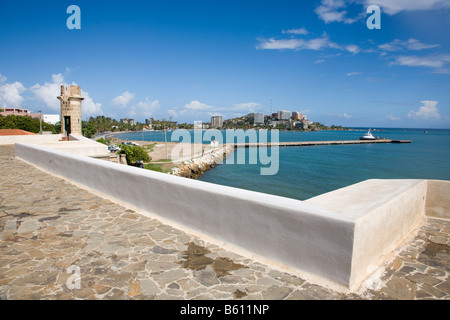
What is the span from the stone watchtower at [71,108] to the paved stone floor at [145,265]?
57.7ft

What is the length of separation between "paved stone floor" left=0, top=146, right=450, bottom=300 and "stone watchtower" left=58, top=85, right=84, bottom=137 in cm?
1758

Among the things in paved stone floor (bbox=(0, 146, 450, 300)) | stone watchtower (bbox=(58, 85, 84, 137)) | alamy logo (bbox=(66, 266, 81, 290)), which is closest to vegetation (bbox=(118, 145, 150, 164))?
stone watchtower (bbox=(58, 85, 84, 137))

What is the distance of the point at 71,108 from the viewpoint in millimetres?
20125

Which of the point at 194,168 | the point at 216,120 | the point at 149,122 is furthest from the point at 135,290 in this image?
the point at 149,122

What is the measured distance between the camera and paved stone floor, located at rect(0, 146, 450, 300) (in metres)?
2.64

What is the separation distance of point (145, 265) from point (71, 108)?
67.8 feet

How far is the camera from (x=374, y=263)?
3.11 m

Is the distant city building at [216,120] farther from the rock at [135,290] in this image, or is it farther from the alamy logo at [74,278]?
the rock at [135,290]

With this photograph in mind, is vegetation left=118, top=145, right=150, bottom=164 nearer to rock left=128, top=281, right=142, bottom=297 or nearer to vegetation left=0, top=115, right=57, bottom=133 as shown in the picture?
rock left=128, top=281, right=142, bottom=297

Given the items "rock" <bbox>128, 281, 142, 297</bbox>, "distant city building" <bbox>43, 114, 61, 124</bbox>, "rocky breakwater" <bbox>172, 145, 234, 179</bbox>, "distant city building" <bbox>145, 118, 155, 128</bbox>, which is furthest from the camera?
"distant city building" <bbox>145, 118, 155, 128</bbox>
